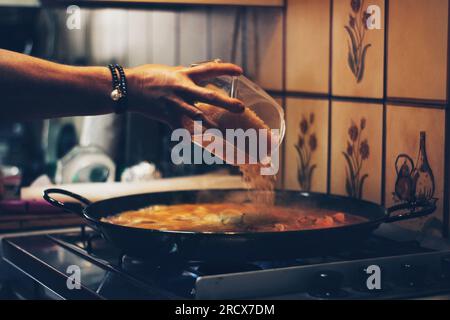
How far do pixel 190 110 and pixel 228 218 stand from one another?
1.03 ft

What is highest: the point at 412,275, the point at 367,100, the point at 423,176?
the point at 367,100

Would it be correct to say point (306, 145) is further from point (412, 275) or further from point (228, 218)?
point (412, 275)

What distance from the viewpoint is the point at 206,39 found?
7.20ft

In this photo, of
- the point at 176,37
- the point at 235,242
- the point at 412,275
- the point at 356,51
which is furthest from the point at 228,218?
the point at 176,37

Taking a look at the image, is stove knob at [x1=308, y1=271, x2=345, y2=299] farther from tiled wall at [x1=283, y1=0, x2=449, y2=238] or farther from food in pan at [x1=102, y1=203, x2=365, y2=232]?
tiled wall at [x1=283, y1=0, x2=449, y2=238]

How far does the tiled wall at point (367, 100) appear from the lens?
1565 mm

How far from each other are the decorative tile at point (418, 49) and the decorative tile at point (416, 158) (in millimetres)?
43

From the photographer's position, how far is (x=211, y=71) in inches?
53.9

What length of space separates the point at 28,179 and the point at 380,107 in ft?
3.26

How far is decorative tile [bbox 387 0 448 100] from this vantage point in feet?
→ 5.01

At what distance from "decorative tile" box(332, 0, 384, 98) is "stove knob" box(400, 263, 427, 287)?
0.50m

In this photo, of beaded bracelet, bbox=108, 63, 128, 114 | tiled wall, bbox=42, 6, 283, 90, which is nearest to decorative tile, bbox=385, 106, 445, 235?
tiled wall, bbox=42, 6, 283, 90
